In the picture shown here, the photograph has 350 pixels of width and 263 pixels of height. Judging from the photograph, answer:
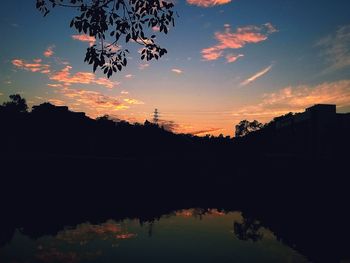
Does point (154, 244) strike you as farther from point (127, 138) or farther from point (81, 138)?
point (127, 138)

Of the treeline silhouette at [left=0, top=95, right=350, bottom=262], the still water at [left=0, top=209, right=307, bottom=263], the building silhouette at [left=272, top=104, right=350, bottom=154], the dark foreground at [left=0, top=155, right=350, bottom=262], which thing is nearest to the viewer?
the still water at [left=0, top=209, right=307, bottom=263]

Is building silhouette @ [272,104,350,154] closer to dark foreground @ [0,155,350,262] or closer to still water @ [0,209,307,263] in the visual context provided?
dark foreground @ [0,155,350,262]

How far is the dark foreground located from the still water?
0.82 m

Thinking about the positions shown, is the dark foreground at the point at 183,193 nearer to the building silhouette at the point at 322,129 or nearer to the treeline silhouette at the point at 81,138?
the treeline silhouette at the point at 81,138

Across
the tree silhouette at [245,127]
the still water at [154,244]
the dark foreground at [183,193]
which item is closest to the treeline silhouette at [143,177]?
the dark foreground at [183,193]

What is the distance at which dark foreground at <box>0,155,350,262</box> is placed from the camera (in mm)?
13461

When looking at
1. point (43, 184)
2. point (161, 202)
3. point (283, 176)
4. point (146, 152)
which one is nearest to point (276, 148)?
point (283, 176)

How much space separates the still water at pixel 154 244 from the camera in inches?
369

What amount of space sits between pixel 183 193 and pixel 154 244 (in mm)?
13475

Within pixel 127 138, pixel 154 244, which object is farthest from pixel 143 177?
pixel 154 244

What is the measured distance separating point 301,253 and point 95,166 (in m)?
15.9

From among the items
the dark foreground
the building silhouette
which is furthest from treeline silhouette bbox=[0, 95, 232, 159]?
the building silhouette

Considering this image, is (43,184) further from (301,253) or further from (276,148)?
(276,148)

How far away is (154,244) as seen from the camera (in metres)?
10.9
